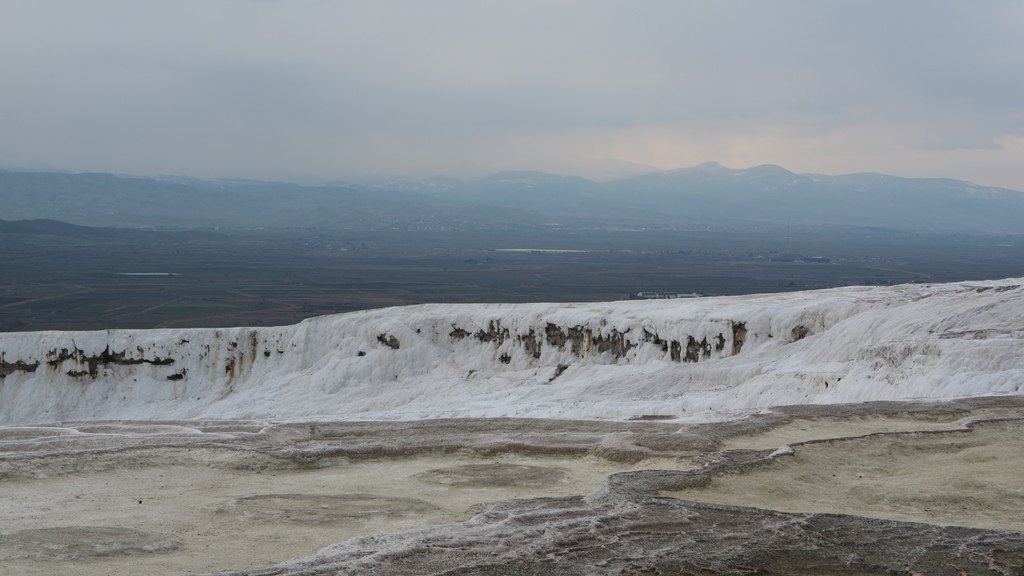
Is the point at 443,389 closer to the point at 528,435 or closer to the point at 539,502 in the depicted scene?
the point at 528,435

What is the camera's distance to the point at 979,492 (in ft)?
39.0

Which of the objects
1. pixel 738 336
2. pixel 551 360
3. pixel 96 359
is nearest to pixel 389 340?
pixel 551 360

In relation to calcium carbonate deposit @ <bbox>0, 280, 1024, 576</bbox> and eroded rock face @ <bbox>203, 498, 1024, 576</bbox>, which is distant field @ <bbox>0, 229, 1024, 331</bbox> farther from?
eroded rock face @ <bbox>203, 498, 1024, 576</bbox>

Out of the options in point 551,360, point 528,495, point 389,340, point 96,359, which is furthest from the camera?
point 96,359

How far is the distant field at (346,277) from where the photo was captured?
318 feet

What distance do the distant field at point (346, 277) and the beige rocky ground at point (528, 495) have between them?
6876 cm

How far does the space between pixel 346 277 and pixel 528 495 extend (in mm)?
128019

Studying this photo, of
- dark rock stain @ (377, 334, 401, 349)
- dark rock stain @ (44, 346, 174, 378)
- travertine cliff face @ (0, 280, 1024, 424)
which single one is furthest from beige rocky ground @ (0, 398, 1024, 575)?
dark rock stain @ (44, 346, 174, 378)

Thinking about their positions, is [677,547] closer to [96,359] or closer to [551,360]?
[551,360]

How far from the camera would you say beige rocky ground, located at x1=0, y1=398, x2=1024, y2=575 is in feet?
30.1

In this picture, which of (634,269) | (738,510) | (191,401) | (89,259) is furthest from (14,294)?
(738,510)

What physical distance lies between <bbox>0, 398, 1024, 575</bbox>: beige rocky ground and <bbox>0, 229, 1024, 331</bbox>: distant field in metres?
68.8

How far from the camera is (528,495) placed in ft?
43.0

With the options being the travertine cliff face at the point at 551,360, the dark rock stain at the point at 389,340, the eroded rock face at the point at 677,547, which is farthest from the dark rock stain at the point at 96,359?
the eroded rock face at the point at 677,547
